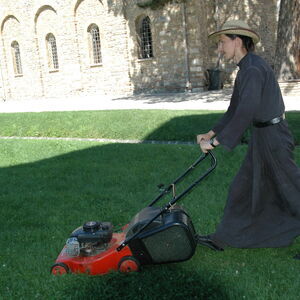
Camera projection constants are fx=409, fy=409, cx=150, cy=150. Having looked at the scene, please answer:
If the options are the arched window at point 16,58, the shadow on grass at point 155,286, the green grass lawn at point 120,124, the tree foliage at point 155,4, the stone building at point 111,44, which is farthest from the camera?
the arched window at point 16,58

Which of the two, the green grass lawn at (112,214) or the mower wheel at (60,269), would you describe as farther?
the mower wheel at (60,269)

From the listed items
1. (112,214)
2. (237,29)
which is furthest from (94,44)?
(237,29)

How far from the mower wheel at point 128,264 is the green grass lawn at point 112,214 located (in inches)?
2.4

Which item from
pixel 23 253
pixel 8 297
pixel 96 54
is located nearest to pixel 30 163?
pixel 23 253

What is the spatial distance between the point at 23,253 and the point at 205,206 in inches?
93.4

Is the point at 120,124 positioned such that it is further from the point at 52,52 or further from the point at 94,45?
the point at 52,52

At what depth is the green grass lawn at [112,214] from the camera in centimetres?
349

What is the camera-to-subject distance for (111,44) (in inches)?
984

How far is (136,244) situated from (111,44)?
22744mm

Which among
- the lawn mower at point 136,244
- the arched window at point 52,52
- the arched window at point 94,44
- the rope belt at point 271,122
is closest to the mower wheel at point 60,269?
the lawn mower at point 136,244

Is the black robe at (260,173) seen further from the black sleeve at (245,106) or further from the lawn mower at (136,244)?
the lawn mower at (136,244)

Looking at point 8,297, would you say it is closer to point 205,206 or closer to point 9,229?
point 9,229

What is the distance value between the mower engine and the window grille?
21.3 m

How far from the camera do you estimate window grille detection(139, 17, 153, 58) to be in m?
23.9
